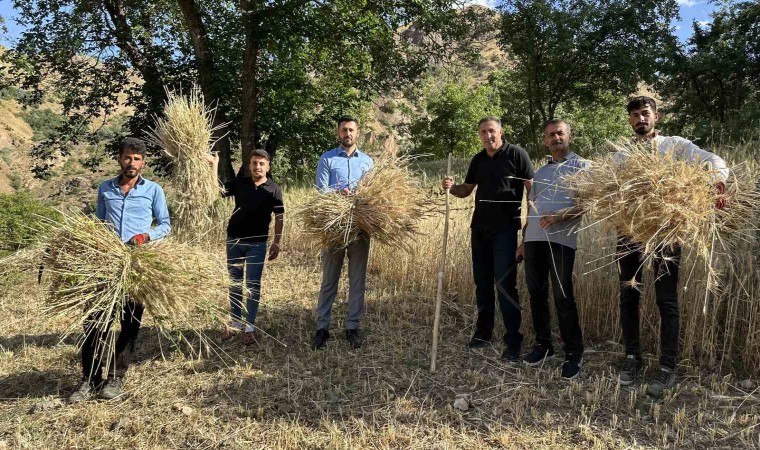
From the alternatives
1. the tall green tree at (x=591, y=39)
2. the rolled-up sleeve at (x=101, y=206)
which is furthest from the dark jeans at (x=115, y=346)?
the tall green tree at (x=591, y=39)

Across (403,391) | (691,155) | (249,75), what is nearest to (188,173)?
(403,391)

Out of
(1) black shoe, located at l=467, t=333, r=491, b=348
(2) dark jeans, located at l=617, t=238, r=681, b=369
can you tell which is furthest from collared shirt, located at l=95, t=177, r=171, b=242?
(2) dark jeans, located at l=617, t=238, r=681, b=369

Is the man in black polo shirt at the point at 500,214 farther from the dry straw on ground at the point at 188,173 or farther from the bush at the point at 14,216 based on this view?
the bush at the point at 14,216

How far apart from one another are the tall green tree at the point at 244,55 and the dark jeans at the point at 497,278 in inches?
246

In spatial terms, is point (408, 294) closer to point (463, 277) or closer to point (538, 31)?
point (463, 277)

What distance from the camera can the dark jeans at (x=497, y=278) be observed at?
366 cm

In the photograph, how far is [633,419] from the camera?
2.79m

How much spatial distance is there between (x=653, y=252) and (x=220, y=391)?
9.06ft

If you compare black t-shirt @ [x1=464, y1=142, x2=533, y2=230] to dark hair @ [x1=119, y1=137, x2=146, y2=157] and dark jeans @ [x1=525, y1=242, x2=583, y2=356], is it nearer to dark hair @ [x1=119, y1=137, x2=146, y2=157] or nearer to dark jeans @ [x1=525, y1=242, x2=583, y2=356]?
dark jeans @ [x1=525, y1=242, x2=583, y2=356]

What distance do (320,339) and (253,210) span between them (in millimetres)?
1152

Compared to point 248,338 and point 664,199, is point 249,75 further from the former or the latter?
point 664,199

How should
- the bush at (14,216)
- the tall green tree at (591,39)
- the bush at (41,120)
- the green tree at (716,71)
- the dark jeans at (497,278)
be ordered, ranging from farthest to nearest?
1. the bush at (41,120)
2. the tall green tree at (591,39)
3. the green tree at (716,71)
4. the bush at (14,216)
5. the dark jeans at (497,278)

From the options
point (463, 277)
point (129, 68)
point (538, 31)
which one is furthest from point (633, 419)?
point (538, 31)

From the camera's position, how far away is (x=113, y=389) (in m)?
3.21
